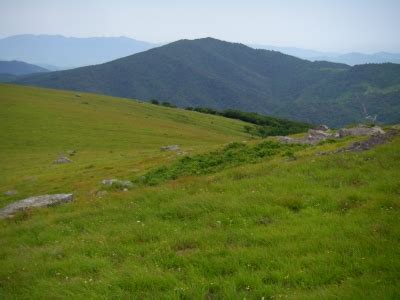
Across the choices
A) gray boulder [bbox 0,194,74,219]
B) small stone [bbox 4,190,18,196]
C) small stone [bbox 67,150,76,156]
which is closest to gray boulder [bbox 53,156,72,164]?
small stone [bbox 67,150,76,156]

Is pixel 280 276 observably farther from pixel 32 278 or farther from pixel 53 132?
pixel 53 132

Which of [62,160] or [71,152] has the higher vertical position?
[71,152]

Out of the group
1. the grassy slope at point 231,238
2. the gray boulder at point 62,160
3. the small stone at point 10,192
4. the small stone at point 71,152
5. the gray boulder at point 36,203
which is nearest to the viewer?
the grassy slope at point 231,238

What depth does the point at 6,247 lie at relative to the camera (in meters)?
13.8

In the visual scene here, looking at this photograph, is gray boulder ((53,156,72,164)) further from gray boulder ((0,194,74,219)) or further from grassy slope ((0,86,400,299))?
grassy slope ((0,86,400,299))

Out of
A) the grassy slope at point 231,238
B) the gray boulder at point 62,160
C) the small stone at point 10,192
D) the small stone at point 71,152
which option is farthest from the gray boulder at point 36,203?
the small stone at point 71,152

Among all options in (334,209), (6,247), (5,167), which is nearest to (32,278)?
(6,247)

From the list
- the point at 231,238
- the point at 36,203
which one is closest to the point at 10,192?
the point at 36,203

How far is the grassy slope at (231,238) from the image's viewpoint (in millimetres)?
8852

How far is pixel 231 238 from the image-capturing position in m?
11.3

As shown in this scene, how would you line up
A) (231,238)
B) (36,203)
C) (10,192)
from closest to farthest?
(231,238) → (36,203) → (10,192)

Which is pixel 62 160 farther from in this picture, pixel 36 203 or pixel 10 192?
pixel 36 203

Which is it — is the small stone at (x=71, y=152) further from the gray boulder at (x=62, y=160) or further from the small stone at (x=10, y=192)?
the small stone at (x=10, y=192)

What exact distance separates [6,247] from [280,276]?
10085mm
